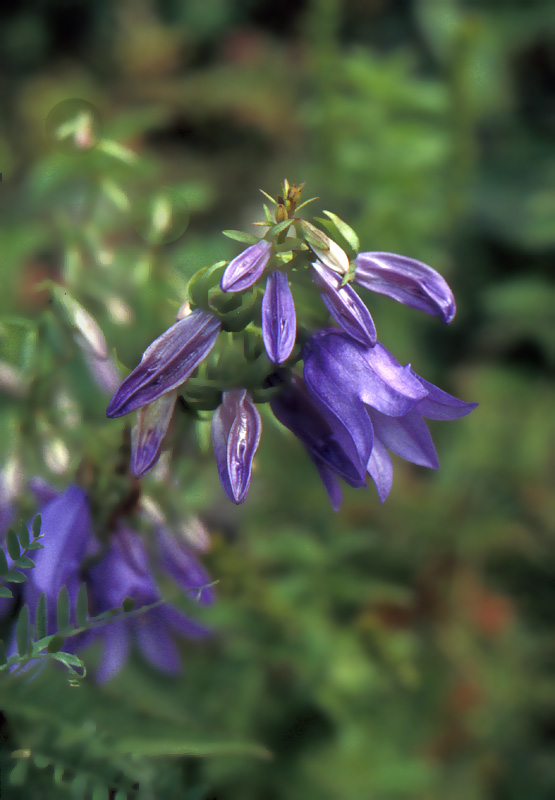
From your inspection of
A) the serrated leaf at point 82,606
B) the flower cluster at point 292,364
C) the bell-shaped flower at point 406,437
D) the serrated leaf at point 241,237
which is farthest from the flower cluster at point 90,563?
the serrated leaf at point 241,237

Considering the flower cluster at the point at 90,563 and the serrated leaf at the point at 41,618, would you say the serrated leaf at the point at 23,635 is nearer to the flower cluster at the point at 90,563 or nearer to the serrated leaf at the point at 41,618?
the serrated leaf at the point at 41,618

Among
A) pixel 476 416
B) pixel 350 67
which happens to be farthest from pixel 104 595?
pixel 350 67

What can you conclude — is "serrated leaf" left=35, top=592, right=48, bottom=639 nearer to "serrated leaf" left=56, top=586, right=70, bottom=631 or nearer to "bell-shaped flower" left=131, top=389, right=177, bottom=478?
"serrated leaf" left=56, top=586, right=70, bottom=631

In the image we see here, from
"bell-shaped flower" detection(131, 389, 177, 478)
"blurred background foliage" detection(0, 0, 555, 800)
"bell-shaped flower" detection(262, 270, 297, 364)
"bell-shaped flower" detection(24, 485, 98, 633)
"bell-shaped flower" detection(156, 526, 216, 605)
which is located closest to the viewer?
"bell-shaped flower" detection(262, 270, 297, 364)

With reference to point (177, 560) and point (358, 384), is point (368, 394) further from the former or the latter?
point (177, 560)

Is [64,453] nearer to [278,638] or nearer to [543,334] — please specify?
[278,638]

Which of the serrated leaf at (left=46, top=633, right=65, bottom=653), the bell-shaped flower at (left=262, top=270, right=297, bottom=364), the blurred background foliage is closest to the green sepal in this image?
the bell-shaped flower at (left=262, top=270, right=297, bottom=364)

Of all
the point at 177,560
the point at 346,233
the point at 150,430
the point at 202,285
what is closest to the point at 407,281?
the point at 346,233
